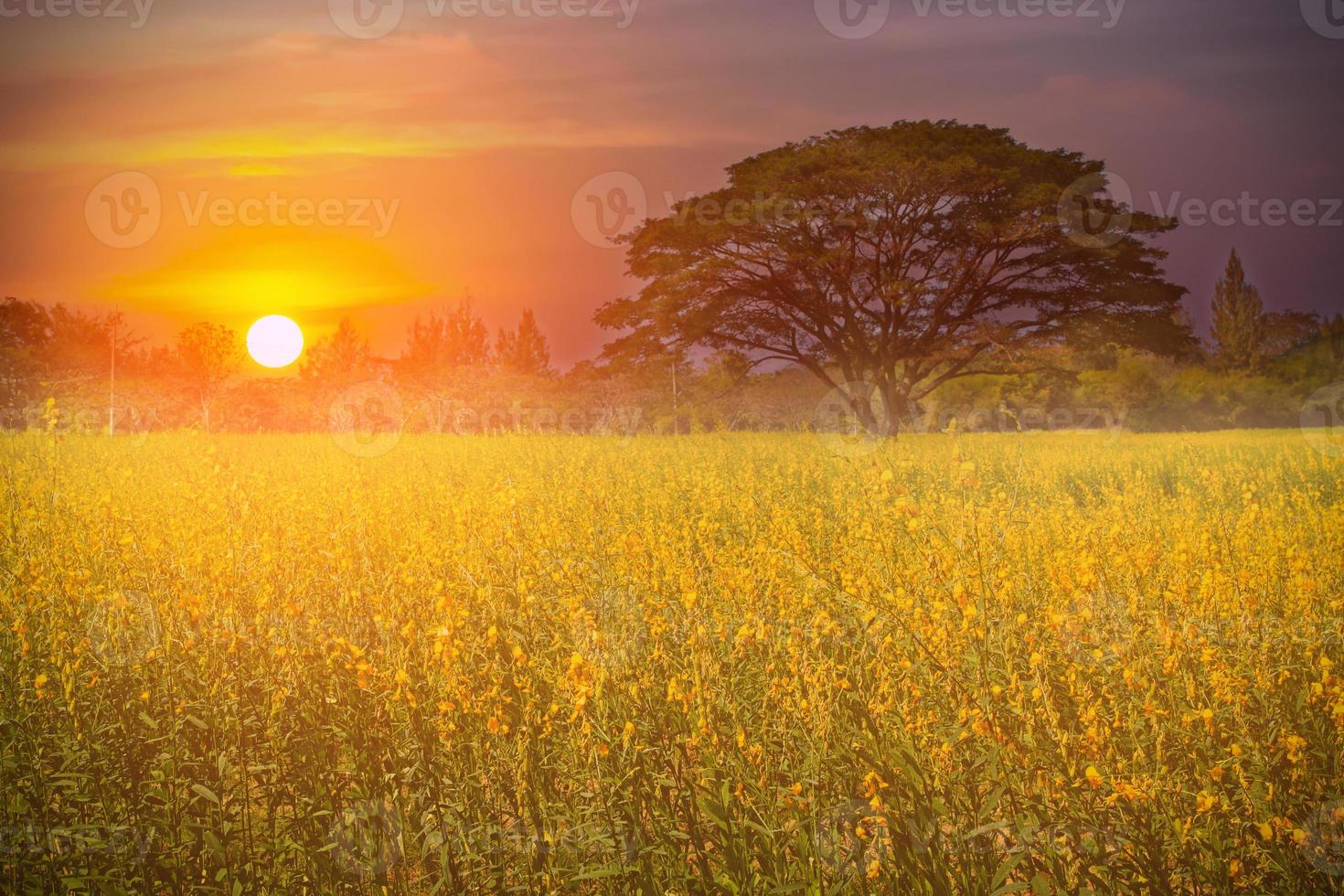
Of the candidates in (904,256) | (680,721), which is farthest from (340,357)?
(680,721)

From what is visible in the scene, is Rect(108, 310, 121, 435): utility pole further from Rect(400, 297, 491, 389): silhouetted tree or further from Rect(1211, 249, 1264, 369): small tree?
Rect(1211, 249, 1264, 369): small tree

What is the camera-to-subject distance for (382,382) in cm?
5594

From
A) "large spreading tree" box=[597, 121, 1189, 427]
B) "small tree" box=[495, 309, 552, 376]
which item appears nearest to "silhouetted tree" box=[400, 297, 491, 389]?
"small tree" box=[495, 309, 552, 376]

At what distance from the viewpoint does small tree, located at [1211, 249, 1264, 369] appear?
199 feet

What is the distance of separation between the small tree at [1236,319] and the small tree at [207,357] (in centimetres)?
6698

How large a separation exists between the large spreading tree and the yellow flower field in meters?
19.0

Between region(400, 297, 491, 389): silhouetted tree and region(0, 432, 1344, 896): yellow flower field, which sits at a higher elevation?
region(400, 297, 491, 389): silhouetted tree

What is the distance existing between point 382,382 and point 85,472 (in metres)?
49.0

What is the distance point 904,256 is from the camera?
23.5 metres

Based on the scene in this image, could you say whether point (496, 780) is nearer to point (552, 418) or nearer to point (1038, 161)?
point (1038, 161)

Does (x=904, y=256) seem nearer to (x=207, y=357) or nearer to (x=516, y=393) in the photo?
(x=516, y=393)

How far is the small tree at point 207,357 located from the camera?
41719mm

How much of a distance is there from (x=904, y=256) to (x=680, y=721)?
22.7 meters

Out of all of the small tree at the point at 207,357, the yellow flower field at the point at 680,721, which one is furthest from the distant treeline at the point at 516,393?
the yellow flower field at the point at 680,721
